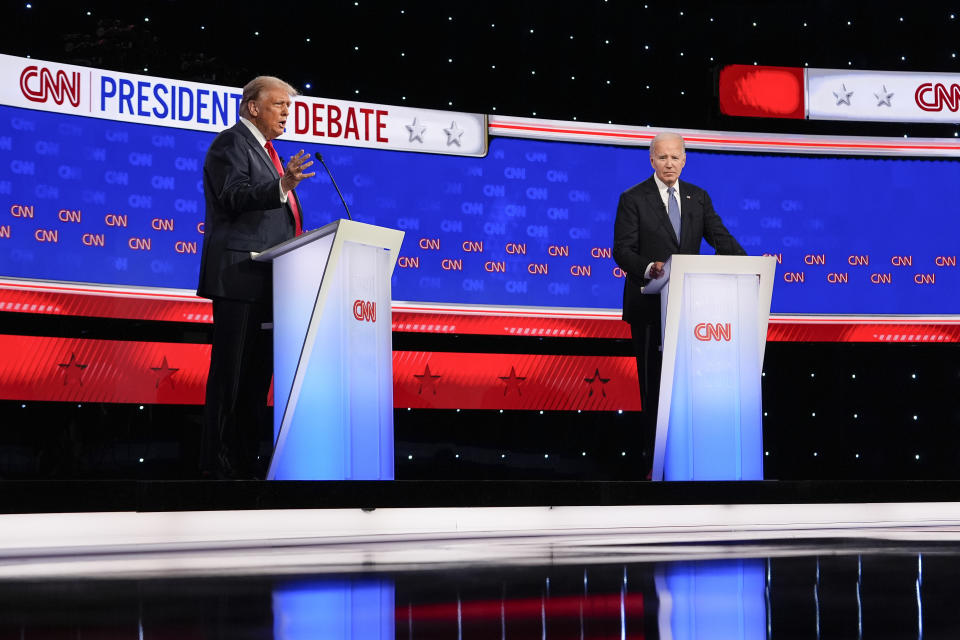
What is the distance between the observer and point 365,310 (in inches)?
135

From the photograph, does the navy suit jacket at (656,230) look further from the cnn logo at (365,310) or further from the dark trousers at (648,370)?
the cnn logo at (365,310)

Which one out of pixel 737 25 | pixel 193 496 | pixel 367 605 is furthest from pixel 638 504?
pixel 737 25

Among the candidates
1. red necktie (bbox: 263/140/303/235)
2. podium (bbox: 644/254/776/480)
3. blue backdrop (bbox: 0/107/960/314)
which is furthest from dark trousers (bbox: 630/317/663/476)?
blue backdrop (bbox: 0/107/960/314)

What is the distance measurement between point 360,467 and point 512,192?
270cm

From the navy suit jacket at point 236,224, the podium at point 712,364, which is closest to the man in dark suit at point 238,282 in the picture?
the navy suit jacket at point 236,224

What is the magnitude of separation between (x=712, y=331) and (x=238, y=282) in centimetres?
155

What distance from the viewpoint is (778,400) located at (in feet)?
20.6

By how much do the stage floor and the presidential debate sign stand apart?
80.4 inches

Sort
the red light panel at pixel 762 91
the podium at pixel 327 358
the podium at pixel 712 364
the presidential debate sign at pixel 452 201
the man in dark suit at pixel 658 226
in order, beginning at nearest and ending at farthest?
the podium at pixel 327 358, the podium at pixel 712 364, the man in dark suit at pixel 658 226, the presidential debate sign at pixel 452 201, the red light panel at pixel 762 91

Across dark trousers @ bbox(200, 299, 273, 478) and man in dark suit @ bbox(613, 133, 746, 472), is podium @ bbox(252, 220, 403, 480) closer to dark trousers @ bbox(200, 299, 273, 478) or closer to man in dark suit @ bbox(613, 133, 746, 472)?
dark trousers @ bbox(200, 299, 273, 478)

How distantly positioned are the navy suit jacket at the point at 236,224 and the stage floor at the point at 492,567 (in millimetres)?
600

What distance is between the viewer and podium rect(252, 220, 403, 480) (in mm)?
3326

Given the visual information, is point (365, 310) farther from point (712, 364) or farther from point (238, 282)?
point (712, 364)

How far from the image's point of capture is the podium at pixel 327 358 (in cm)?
333
